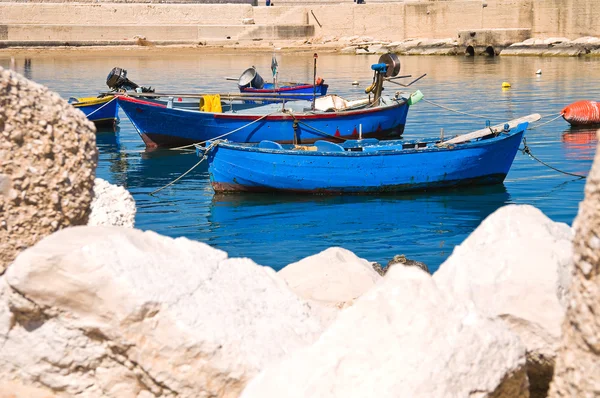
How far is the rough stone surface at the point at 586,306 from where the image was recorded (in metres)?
2.52

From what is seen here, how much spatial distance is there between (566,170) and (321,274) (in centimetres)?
880

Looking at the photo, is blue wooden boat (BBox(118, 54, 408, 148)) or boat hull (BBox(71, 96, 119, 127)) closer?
blue wooden boat (BBox(118, 54, 408, 148))

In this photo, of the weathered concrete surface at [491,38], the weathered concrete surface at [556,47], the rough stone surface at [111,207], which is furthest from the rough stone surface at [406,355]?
the weathered concrete surface at [491,38]

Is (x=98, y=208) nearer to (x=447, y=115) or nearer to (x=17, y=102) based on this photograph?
(x=17, y=102)

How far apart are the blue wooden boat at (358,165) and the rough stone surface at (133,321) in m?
7.42

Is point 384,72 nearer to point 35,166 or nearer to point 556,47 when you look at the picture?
point 35,166

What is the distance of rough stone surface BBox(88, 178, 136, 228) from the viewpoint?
4.50 m

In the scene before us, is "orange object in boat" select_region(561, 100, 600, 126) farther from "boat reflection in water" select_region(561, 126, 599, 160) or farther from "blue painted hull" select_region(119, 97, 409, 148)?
"blue painted hull" select_region(119, 97, 409, 148)

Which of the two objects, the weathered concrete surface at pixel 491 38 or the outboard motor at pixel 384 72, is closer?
the outboard motor at pixel 384 72

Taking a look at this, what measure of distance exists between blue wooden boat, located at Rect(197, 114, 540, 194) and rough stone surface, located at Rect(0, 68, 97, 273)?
6889mm

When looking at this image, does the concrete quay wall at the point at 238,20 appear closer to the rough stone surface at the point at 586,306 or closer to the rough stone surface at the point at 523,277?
the rough stone surface at the point at 523,277

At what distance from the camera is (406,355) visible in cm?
291

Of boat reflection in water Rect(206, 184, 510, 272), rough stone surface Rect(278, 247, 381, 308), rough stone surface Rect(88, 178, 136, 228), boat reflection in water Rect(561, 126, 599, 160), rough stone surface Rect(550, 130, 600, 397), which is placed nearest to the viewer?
rough stone surface Rect(550, 130, 600, 397)

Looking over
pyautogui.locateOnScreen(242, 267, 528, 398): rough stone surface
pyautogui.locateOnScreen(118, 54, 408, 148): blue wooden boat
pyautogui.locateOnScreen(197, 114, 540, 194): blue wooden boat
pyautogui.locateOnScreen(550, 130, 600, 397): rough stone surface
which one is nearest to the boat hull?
pyautogui.locateOnScreen(118, 54, 408, 148): blue wooden boat
